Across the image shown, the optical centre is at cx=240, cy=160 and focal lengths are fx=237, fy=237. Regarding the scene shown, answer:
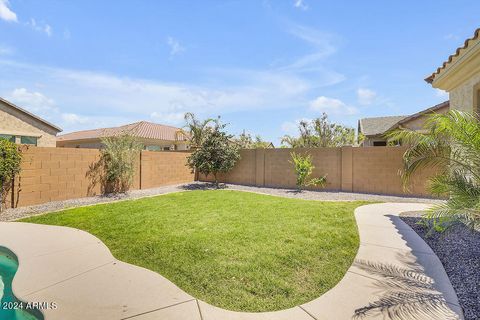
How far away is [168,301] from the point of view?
3092mm

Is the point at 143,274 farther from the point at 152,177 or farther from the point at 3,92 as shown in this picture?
the point at 3,92

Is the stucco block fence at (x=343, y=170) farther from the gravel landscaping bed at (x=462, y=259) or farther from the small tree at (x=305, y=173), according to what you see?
the gravel landscaping bed at (x=462, y=259)

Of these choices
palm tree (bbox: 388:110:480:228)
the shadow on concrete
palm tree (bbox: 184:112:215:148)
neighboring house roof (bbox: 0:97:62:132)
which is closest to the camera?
the shadow on concrete

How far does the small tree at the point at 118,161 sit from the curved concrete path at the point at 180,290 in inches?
261

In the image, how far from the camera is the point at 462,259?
4195mm

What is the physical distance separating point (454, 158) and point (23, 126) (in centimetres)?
2771

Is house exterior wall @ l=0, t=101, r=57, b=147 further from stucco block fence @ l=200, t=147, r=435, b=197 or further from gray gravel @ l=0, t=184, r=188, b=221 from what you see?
stucco block fence @ l=200, t=147, r=435, b=197

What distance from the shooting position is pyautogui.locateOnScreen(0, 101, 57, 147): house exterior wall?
19031mm

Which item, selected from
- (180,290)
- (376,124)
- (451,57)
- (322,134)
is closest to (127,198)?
(180,290)

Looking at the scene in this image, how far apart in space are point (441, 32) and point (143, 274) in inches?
447

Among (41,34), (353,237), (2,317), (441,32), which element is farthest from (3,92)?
(441,32)

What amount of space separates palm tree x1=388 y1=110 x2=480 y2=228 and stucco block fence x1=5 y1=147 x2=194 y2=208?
11.9 metres

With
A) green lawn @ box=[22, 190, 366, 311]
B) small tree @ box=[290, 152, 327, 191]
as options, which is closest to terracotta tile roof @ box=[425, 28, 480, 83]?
green lawn @ box=[22, 190, 366, 311]

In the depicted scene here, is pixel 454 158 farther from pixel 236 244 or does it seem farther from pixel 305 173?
pixel 305 173
